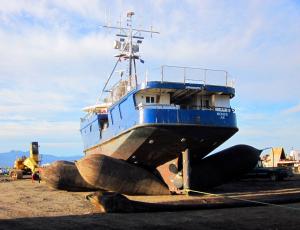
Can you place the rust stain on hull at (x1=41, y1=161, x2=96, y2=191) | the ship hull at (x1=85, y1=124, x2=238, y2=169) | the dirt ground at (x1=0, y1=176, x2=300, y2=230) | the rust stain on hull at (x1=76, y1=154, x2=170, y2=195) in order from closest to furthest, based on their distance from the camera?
the dirt ground at (x1=0, y1=176, x2=300, y2=230) → the rust stain on hull at (x1=76, y1=154, x2=170, y2=195) → the ship hull at (x1=85, y1=124, x2=238, y2=169) → the rust stain on hull at (x1=41, y1=161, x2=96, y2=191)

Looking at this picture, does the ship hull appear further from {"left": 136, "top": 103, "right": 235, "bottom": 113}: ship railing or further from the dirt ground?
the dirt ground

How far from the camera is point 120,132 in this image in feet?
63.9

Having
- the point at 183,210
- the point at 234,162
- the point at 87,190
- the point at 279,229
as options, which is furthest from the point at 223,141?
the point at 279,229

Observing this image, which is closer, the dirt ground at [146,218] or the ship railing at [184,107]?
the dirt ground at [146,218]

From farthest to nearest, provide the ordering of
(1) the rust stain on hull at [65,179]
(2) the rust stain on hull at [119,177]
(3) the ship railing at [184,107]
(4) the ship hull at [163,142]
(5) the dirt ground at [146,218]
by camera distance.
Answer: (1) the rust stain on hull at [65,179] → (3) the ship railing at [184,107] → (4) the ship hull at [163,142] → (2) the rust stain on hull at [119,177] → (5) the dirt ground at [146,218]

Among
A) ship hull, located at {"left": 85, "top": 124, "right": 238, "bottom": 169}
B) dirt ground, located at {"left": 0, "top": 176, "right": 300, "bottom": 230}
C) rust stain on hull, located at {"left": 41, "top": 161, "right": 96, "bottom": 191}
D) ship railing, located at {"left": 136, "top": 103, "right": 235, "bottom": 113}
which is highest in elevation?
ship railing, located at {"left": 136, "top": 103, "right": 235, "bottom": 113}

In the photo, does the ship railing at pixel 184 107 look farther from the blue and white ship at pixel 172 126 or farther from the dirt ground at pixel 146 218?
the dirt ground at pixel 146 218

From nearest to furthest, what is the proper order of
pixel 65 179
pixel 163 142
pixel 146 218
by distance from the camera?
1. pixel 146 218
2. pixel 163 142
3. pixel 65 179

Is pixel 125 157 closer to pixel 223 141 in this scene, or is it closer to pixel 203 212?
pixel 223 141

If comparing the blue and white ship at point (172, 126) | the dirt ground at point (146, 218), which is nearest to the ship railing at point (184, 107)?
the blue and white ship at point (172, 126)

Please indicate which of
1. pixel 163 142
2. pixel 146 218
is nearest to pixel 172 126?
pixel 163 142

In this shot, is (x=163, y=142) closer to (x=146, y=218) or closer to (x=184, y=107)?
(x=184, y=107)

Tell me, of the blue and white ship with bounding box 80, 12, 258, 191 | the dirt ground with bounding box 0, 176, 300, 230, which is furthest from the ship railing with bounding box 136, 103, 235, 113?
the dirt ground with bounding box 0, 176, 300, 230

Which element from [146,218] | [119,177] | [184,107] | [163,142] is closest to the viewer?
[146,218]
